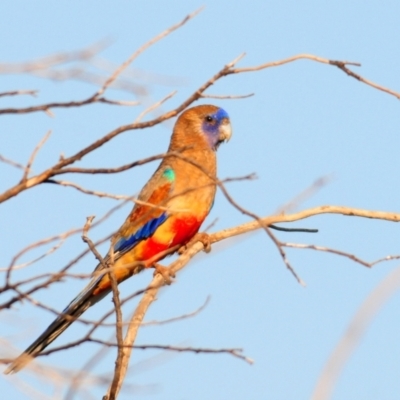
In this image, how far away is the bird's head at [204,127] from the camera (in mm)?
8648

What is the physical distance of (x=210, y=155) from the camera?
27.8 ft

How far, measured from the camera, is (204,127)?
8.73m

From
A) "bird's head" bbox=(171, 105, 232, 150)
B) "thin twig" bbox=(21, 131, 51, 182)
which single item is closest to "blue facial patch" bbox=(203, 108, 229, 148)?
"bird's head" bbox=(171, 105, 232, 150)

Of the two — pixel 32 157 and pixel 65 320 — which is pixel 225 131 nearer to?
pixel 65 320

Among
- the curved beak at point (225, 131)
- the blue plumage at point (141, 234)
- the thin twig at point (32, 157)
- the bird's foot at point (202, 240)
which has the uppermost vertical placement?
the curved beak at point (225, 131)

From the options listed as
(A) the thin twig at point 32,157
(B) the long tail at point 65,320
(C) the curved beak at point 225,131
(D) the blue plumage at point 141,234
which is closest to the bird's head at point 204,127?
(C) the curved beak at point 225,131

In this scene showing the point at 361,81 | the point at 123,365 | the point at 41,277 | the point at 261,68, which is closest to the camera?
the point at 41,277

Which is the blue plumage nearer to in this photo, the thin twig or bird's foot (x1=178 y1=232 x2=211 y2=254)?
bird's foot (x1=178 y1=232 x2=211 y2=254)

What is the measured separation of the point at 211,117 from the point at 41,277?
581cm

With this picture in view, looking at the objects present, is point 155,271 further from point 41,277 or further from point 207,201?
point 41,277

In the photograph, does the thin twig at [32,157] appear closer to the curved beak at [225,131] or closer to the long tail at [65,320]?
the long tail at [65,320]

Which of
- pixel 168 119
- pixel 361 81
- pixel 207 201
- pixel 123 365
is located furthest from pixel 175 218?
pixel 168 119

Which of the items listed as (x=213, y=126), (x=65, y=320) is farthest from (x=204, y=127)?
(x=65, y=320)

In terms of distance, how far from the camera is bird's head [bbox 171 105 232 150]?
28.4ft
